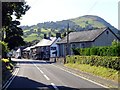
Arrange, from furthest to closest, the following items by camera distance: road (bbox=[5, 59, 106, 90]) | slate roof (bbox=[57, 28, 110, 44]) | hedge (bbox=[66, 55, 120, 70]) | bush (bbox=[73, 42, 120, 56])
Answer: slate roof (bbox=[57, 28, 110, 44]) < bush (bbox=[73, 42, 120, 56]) < hedge (bbox=[66, 55, 120, 70]) < road (bbox=[5, 59, 106, 90])

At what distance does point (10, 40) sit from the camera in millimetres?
74562

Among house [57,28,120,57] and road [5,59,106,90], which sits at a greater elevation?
house [57,28,120,57]

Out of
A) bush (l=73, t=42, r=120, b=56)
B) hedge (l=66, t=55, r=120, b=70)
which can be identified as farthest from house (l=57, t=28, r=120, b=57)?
hedge (l=66, t=55, r=120, b=70)

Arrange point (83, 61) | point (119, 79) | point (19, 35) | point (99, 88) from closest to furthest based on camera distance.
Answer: point (99, 88) → point (119, 79) → point (83, 61) → point (19, 35)

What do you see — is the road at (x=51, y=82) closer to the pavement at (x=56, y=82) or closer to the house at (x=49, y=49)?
the pavement at (x=56, y=82)

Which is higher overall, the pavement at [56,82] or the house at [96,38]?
the house at [96,38]

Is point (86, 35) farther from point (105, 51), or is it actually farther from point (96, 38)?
point (105, 51)

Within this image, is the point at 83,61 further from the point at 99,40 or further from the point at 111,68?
the point at 99,40

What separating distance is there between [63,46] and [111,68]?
6709 centimetres

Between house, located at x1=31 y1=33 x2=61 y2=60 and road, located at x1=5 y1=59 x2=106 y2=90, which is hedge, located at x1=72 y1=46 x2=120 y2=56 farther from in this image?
house, located at x1=31 y1=33 x2=61 y2=60

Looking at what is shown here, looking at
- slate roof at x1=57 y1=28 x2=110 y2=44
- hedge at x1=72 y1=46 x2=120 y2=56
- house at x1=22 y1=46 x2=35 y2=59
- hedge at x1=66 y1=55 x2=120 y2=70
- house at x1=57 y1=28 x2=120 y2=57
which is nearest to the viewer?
hedge at x1=66 y1=55 x2=120 y2=70

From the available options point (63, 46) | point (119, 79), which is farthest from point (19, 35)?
point (119, 79)

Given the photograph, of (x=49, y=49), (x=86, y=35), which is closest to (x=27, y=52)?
(x=49, y=49)

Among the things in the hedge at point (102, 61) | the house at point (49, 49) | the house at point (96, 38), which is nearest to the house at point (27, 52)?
the house at point (49, 49)
